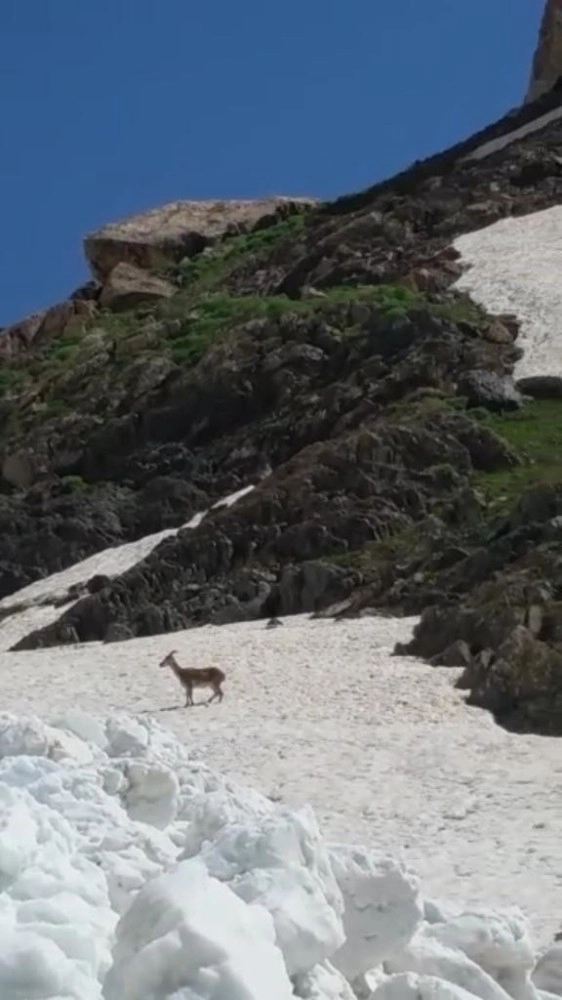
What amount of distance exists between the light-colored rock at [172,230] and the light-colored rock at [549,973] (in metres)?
46.1

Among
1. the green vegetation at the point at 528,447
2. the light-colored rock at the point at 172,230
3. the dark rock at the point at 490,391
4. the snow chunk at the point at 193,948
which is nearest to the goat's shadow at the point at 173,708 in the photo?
the green vegetation at the point at 528,447

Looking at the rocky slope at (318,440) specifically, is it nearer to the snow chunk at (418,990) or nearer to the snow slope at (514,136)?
the snow slope at (514,136)

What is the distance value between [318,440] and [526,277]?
30.1 ft

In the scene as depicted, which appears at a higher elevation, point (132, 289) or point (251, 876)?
point (132, 289)

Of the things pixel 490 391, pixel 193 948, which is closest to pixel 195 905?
pixel 193 948

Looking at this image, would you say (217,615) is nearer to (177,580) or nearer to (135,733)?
(177,580)

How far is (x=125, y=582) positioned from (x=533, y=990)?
18954 millimetres

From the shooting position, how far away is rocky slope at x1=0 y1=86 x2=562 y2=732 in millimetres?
23984

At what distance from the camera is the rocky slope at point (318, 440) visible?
23984 mm

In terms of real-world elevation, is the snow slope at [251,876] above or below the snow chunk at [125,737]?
below

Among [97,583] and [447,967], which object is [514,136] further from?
[447,967]

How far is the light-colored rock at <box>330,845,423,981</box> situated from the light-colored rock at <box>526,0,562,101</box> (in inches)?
2362

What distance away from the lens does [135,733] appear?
10453mm

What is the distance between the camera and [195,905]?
7426 mm
